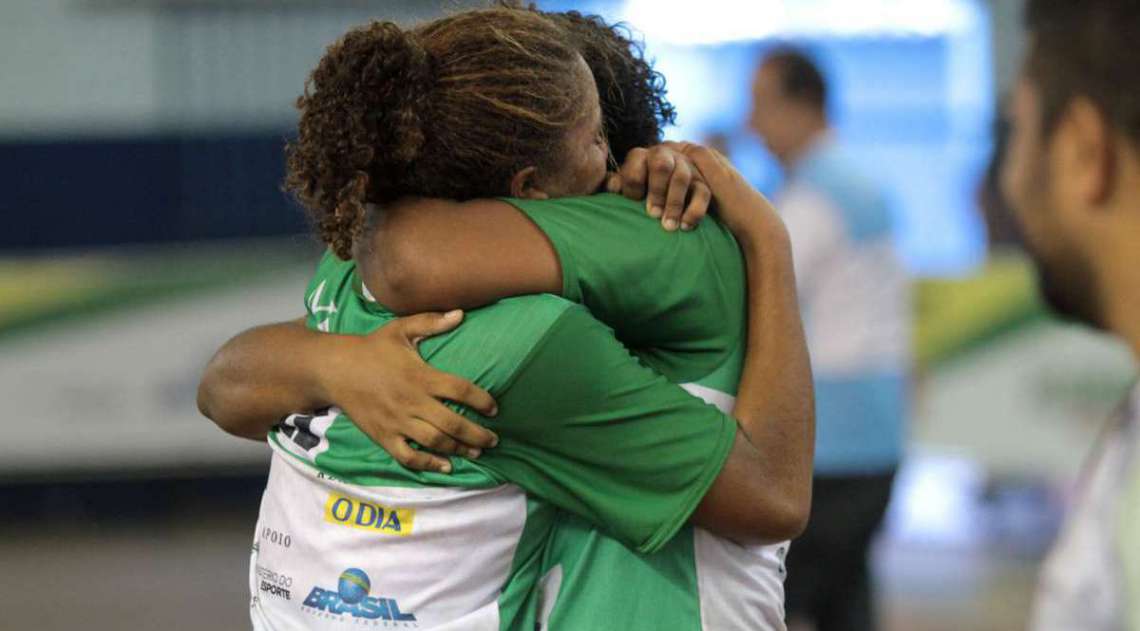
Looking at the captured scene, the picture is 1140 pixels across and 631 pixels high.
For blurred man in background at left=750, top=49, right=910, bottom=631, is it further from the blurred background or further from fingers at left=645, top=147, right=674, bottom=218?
fingers at left=645, top=147, right=674, bottom=218

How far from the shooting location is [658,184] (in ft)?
4.81

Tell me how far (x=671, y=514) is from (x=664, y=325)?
19 centimetres

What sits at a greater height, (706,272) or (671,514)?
(706,272)

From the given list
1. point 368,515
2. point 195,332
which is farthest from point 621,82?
point 195,332

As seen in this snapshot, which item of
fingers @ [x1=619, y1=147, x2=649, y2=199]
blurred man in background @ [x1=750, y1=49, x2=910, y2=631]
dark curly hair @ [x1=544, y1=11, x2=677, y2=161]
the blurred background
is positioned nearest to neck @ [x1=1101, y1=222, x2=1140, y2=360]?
fingers @ [x1=619, y1=147, x2=649, y2=199]

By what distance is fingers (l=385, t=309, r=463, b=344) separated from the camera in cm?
142

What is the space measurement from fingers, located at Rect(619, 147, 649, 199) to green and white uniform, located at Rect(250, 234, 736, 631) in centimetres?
17

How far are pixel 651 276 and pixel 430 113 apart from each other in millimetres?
261

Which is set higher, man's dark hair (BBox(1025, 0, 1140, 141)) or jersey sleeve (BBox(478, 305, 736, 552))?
man's dark hair (BBox(1025, 0, 1140, 141))

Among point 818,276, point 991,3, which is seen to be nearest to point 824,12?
point 991,3

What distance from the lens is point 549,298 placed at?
139cm

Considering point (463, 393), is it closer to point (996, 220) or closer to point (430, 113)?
point (430, 113)

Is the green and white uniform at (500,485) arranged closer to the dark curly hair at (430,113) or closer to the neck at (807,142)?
the dark curly hair at (430,113)

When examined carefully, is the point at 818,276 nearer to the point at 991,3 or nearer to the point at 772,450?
the point at 772,450
